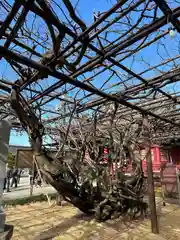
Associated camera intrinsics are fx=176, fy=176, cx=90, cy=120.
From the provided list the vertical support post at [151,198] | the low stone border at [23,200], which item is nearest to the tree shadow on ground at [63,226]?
the vertical support post at [151,198]

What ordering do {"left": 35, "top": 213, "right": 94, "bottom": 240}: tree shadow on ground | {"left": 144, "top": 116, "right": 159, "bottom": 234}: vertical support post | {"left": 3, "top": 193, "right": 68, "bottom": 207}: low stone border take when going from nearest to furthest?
{"left": 35, "top": 213, "right": 94, "bottom": 240}: tree shadow on ground
{"left": 144, "top": 116, "right": 159, "bottom": 234}: vertical support post
{"left": 3, "top": 193, "right": 68, "bottom": 207}: low stone border

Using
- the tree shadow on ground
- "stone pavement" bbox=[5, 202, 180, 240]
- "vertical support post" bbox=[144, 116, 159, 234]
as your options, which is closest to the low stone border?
"stone pavement" bbox=[5, 202, 180, 240]

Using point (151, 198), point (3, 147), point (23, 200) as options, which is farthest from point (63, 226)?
point (23, 200)

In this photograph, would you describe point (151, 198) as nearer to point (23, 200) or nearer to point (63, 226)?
point (63, 226)

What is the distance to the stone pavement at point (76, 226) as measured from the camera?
2.85 m

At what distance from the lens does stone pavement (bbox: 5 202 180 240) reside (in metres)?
2.85

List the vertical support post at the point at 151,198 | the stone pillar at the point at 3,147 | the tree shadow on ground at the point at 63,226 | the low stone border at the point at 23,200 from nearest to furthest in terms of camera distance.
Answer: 1. the stone pillar at the point at 3,147
2. the tree shadow on ground at the point at 63,226
3. the vertical support post at the point at 151,198
4. the low stone border at the point at 23,200

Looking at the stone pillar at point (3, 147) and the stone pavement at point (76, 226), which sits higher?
the stone pillar at point (3, 147)

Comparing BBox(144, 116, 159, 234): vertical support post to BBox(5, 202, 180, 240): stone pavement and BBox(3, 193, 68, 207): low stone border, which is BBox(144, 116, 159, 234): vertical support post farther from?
BBox(3, 193, 68, 207): low stone border

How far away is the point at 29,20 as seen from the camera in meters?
1.95

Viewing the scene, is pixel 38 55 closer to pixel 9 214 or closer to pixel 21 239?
pixel 21 239

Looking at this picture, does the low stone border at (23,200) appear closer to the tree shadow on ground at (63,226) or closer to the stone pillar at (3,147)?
the tree shadow on ground at (63,226)

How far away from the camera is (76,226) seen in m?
3.29

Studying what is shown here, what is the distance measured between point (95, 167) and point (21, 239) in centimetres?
173
